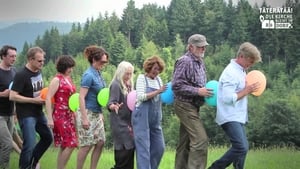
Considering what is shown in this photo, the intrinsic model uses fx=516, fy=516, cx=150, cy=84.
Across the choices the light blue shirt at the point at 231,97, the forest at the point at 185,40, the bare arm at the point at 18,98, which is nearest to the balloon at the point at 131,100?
the light blue shirt at the point at 231,97

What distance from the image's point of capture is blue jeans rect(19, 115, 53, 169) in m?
4.80

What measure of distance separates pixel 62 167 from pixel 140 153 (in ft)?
2.56

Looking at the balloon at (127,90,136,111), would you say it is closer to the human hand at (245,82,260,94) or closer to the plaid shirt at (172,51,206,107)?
the plaid shirt at (172,51,206,107)

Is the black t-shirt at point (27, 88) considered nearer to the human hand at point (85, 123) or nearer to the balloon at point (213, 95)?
A: the human hand at point (85, 123)

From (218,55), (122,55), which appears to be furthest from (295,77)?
(122,55)

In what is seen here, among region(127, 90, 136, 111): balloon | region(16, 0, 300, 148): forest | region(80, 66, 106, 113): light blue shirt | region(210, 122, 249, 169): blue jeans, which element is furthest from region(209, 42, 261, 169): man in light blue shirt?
region(16, 0, 300, 148): forest

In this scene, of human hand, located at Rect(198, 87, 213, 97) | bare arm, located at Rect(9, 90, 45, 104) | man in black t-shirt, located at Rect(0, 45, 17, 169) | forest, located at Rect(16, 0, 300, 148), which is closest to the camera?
human hand, located at Rect(198, 87, 213, 97)

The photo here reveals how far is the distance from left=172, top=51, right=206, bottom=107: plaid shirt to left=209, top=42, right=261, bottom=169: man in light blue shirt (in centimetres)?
20

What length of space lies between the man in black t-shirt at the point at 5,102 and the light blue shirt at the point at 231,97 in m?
2.15

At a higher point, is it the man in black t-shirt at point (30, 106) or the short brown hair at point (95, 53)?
the short brown hair at point (95, 53)

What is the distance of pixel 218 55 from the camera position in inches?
384

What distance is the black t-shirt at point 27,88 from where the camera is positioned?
15.7ft

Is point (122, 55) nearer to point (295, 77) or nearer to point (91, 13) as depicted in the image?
point (91, 13)

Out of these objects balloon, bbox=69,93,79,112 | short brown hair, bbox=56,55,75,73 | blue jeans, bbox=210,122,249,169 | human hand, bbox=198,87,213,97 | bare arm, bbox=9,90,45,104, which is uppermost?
short brown hair, bbox=56,55,75,73
